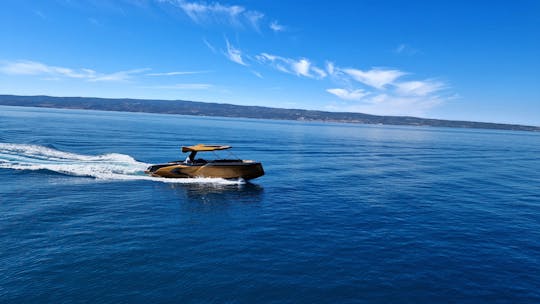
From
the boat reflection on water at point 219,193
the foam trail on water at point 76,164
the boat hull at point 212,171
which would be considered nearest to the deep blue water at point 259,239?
the boat reflection on water at point 219,193

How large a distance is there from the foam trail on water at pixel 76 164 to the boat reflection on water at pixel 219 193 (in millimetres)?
1780

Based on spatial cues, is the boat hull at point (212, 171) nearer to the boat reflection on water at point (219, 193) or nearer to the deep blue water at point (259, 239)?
the deep blue water at point (259, 239)

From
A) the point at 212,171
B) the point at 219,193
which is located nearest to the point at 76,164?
the point at 212,171

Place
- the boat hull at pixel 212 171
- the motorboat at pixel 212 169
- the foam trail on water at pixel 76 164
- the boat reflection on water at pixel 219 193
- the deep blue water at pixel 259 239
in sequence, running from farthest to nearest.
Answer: the foam trail on water at pixel 76 164
the boat hull at pixel 212 171
the motorboat at pixel 212 169
the boat reflection on water at pixel 219 193
the deep blue water at pixel 259 239

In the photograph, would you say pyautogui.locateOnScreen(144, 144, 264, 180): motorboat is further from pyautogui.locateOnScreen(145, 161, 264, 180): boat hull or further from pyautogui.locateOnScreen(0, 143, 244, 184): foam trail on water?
pyautogui.locateOnScreen(0, 143, 244, 184): foam trail on water

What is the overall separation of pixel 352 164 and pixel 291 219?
33533 mm

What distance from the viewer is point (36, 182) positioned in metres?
34.5

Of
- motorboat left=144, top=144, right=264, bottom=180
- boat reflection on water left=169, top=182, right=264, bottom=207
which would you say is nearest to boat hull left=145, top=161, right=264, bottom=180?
motorboat left=144, top=144, right=264, bottom=180

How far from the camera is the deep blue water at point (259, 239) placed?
633 inches

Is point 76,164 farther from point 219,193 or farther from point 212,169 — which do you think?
point 219,193

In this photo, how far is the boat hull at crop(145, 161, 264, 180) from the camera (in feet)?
130

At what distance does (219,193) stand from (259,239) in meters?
13.9

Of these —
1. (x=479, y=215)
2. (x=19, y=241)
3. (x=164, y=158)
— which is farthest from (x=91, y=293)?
(x=164, y=158)

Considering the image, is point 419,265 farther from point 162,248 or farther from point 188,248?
point 162,248
